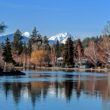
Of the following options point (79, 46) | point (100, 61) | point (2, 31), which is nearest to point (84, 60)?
point (79, 46)

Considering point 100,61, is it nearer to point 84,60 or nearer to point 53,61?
point 84,60

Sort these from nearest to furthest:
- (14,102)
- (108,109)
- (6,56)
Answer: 1. (108,109)
2. (14,102)
3. (6,56)

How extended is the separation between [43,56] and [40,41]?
31.0 metres

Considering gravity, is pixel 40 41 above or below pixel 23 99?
above

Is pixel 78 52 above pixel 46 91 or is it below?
above

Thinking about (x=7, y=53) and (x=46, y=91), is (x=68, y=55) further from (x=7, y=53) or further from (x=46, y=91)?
(x=46, y=91)

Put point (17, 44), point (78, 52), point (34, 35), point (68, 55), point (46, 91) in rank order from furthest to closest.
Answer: point (34, 35)
point (17, 44)
point (78, 52)
point (68, 55)
point (46, 91)

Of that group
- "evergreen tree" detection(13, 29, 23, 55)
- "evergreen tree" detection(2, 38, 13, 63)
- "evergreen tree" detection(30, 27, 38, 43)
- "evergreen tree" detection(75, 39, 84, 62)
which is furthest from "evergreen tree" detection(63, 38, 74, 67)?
"evergreen tree" detection(30, 27, 38, 43)

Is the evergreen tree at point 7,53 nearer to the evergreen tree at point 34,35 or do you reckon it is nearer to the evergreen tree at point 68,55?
the evergreen tree at point 68,55

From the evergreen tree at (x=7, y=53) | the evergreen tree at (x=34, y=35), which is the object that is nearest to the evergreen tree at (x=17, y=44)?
the evergreen tree at (x=34, y=35)

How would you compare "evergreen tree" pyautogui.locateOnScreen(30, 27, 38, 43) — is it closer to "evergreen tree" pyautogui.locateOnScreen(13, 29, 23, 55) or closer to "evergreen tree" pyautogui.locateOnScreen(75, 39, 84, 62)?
"evergreen tree" pyautogui.locateOnScreen(13, 29, 23, 55)

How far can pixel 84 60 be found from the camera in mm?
126000

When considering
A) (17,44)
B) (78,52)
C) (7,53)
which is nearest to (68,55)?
(78,52)

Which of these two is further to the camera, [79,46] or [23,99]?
[79,46]
